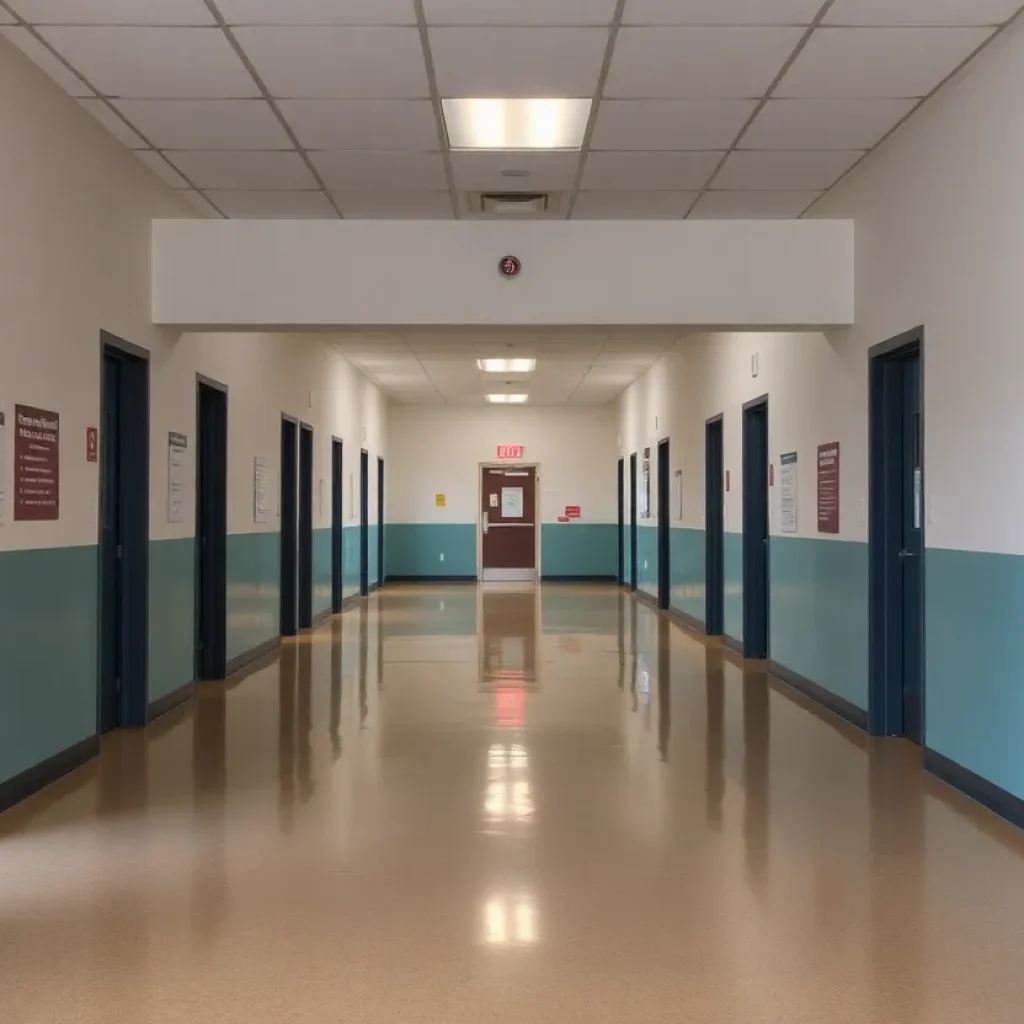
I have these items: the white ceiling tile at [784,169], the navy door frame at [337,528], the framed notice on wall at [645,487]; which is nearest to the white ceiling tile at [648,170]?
the white ceiling tile at [784,169]

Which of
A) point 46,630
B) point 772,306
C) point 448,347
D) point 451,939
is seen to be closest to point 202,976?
point 451,939

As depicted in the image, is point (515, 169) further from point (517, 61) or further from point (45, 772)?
point (45, 772)

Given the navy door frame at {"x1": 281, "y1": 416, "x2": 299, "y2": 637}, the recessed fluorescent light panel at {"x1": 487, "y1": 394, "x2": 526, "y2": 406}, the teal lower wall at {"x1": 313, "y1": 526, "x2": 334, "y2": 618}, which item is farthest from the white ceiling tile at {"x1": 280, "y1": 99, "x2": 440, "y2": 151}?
the recessed fluorescent light panel at {"x1": 487, "y1": 394, "x2": 526, "y2": 406}

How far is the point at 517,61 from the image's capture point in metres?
5.17

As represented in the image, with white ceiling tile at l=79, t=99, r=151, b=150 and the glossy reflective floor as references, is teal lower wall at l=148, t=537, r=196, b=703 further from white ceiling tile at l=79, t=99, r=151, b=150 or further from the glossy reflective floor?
white ceiling tile at l=79, t=99, r=151, b=150

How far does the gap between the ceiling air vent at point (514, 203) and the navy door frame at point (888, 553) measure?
7.24ft

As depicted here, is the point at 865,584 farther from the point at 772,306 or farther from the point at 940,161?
the point at 940,161

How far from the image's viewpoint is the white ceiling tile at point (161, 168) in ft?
21.5

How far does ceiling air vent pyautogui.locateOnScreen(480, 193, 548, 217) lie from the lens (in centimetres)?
720

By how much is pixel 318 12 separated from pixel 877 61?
8.03 ft

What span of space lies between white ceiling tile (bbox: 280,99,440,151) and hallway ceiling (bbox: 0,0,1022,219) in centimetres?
2

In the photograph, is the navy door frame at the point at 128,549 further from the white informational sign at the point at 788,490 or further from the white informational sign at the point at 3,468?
the white informational sign at the point at 788,490

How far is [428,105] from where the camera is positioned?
18.7 feet

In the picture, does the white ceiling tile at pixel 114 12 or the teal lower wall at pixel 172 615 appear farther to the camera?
the teal lower wall at pixel 172 615
